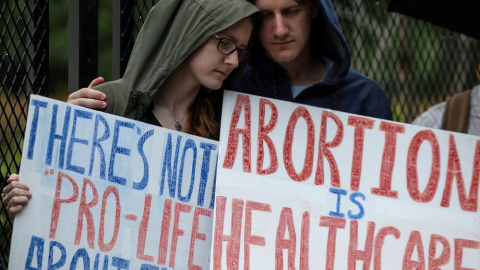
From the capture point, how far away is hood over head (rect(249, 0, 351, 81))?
11.7 feet

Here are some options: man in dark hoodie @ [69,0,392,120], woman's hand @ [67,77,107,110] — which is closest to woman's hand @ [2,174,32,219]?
woman's hand @ [67,77,107,110]

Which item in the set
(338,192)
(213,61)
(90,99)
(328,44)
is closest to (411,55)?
(328,44)

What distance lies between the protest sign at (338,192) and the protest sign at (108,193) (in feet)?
0.43

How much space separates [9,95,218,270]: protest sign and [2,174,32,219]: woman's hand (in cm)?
5

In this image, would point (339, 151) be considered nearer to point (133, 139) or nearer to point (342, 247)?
point (342, 247)

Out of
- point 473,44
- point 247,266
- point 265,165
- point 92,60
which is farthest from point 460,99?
point 473,44

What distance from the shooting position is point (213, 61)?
318cm

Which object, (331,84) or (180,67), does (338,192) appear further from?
(180,67)

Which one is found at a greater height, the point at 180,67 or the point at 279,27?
the point at 279,27

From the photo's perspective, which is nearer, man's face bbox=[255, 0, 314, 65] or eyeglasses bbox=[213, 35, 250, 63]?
eyeglasses bbox=[213, 35, 250, 63]

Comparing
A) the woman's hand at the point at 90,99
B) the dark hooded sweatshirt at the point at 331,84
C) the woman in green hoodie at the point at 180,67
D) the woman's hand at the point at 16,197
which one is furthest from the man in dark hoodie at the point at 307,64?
the woman's hand at the point at 16,197

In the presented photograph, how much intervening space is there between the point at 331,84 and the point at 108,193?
960mm

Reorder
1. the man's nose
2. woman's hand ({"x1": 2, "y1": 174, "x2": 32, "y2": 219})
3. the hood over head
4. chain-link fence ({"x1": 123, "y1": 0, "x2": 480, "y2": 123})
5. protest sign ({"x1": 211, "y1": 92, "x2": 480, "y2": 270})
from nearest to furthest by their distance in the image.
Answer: woman's hand ({"x1": 2, "y1": 174, "x2": 32, "y2": 219}) < protest sign ({"x1": 211, "y1": 92, "x2": 480, "y2": 270}) < the man's nose < the hood over head < chain-link fence ({"x1": 123, "y1": 0, "x2": 480, "y2": 123})

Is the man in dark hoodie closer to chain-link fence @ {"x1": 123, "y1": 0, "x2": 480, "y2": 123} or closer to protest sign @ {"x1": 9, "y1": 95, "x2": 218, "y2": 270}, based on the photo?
protest sign @ {"x1": 9, "y1": 95, "x2": 218, "y2": 270}
